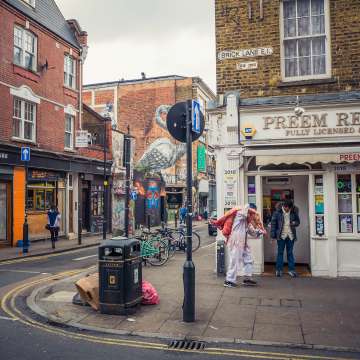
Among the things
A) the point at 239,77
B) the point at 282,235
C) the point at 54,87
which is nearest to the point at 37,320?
the point at 282,235

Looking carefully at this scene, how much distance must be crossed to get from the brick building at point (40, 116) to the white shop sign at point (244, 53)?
9.93 m

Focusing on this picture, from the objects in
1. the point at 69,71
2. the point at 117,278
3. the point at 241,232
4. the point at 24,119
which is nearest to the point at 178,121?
→ the point at 117,278

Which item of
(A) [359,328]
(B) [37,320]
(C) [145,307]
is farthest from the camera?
(C) [145,307]

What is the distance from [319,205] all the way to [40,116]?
49.1 feet

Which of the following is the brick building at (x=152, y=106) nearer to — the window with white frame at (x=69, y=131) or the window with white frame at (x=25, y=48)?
the window with white frame at (x=69, y=131)

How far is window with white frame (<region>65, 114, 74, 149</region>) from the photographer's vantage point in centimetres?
2339

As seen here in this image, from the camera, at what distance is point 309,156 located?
9.55 meters

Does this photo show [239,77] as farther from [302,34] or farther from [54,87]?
[54,87]

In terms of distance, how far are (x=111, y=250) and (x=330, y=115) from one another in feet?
20.2

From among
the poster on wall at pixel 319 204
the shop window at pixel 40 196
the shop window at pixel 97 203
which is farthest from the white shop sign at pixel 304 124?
the shop window at pixel 97 203

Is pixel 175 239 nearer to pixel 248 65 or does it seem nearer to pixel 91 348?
pixel 248 65

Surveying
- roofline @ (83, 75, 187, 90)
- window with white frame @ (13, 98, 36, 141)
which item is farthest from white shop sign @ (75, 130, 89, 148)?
roofline @ (83, 75, 187, 90)

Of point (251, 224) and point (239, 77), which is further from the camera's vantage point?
point (239, 77)

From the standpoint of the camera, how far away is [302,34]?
35.5ft
